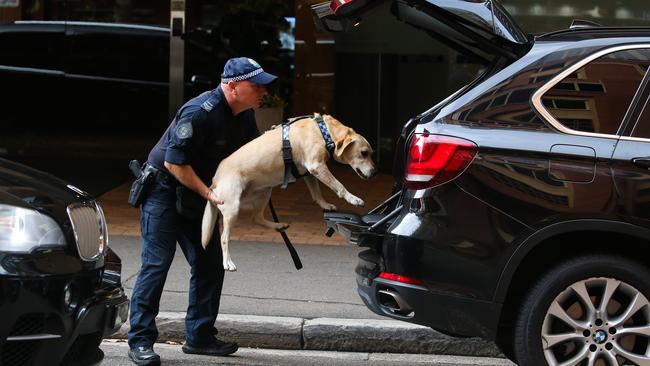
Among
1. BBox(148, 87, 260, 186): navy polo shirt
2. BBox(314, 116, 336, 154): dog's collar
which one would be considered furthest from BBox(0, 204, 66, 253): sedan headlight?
BBox(314, 116, 336, 154): dog's collar

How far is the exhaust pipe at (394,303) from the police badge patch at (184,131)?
138 centimetres

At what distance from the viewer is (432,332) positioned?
6.15 meters

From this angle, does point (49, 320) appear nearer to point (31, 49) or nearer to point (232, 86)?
point (232, 86)

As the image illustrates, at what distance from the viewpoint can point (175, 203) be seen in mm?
5660

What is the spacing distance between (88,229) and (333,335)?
2.05 m

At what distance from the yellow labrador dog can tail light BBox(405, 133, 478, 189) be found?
1.40ft

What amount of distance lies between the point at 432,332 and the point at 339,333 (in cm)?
57

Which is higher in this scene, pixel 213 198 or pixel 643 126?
pixel 643 126

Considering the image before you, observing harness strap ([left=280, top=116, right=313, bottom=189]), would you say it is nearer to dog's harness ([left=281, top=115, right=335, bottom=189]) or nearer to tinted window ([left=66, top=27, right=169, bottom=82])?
dog's harness ([left=281, top=115, right=335, bottom=189])

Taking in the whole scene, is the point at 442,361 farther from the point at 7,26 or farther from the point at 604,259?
the point at 7,26

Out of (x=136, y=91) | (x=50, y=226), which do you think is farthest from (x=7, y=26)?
(x=50, y=226)

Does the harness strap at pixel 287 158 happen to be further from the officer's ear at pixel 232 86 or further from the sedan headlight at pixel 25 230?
the sedan headlight at pixel 25 230

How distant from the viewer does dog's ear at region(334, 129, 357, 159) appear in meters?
5.01

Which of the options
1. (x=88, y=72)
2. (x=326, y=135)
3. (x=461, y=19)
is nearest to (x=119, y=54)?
(x=88, y=72)
